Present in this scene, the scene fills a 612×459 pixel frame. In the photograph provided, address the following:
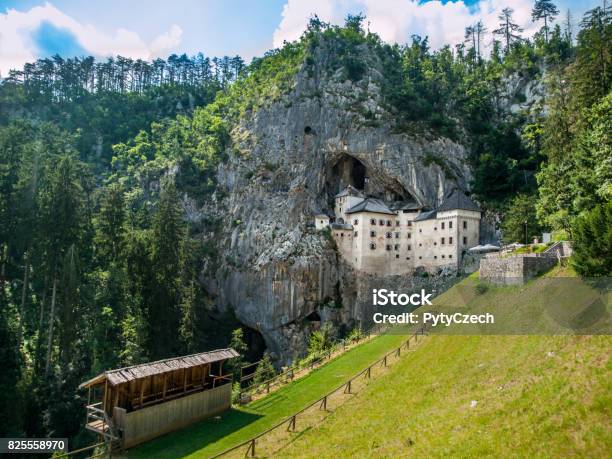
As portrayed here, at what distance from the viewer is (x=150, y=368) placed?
894 inches

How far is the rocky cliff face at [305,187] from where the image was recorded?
6178 centimetres

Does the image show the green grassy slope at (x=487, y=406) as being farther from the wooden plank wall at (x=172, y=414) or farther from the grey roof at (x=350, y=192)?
the grey roof at (x=350, y=192)

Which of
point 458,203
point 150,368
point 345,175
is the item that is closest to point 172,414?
point 150,368

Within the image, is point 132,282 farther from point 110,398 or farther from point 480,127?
point 480,127

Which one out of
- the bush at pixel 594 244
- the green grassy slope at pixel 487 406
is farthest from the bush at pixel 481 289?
the green grassy slope at pixel 487 406

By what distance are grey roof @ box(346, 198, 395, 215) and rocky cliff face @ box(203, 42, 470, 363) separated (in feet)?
12.4

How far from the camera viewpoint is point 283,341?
6069cm

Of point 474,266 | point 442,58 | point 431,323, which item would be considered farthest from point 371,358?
point 442,58

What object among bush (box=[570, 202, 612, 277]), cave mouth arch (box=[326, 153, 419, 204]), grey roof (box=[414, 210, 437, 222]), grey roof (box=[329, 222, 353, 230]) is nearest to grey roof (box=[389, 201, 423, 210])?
cave mouth arch (box=[326, 153, 419, 204])

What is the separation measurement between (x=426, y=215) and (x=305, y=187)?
16240 millimetres

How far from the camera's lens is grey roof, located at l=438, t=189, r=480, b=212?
58.0m

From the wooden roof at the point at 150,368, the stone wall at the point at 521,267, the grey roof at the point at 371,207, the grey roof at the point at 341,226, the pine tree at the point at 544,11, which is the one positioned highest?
the pine tree at the point at 544,11

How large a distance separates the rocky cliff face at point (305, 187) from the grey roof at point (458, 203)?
3.46 meters

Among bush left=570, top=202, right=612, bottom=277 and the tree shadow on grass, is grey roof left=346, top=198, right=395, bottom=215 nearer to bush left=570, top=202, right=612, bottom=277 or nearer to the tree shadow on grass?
bush left=570, top=202, right=612, bottom=277
